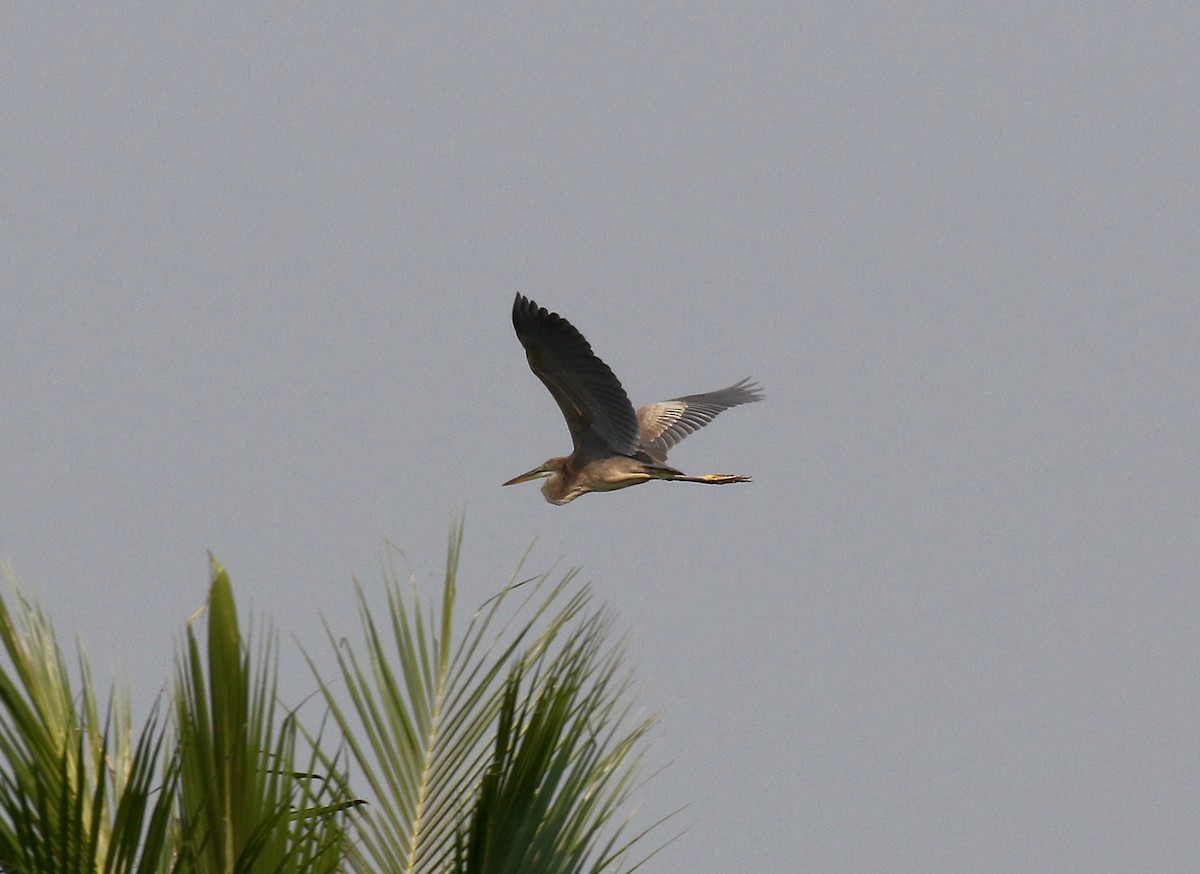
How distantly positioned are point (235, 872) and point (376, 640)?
947 mm

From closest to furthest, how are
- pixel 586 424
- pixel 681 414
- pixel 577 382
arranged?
pixel 577 382 < pixel 586 424 < pixel 681 414

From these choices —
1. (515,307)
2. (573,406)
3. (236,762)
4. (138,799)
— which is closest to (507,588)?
(236,762)

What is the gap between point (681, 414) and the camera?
39.3 feet

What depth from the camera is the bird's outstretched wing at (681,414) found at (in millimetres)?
11320

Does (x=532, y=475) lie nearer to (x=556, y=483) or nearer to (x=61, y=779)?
(x=556, y=483)

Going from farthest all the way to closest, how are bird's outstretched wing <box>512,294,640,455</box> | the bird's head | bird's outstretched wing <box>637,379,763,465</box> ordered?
bird's outstretched wing <box>637,379,763,465</box> → the bird's head → bird's outstretched wing <box>512,294,640,455</box>

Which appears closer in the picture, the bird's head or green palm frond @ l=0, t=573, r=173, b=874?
green palm frond @ l=0, t=573, r=173, b=874

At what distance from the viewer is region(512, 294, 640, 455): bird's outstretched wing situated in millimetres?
8492

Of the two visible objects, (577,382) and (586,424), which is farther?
(586,424)

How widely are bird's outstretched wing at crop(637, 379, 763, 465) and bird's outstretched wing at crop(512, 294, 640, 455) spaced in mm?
763

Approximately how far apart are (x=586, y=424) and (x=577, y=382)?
0.57 meters

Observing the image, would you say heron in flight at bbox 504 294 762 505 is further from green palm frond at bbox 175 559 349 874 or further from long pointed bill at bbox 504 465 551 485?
green palm frond at bbox 175 559 349 874

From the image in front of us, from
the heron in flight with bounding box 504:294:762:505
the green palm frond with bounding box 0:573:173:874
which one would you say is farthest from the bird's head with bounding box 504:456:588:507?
the green palm frond with bounding box 0:573:173:874

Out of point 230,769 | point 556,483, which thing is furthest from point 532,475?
point 230,769
